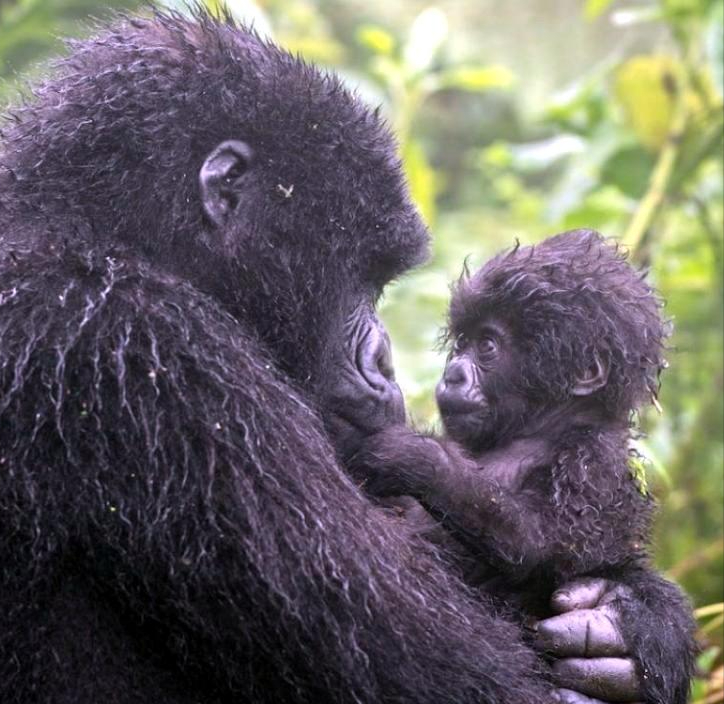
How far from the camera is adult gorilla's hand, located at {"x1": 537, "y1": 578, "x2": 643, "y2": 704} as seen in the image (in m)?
2.61

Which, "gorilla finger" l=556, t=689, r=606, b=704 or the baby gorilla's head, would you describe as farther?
the baby gorilla's head

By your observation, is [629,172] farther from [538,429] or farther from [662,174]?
[538,429]

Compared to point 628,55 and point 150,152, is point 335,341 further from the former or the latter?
point 628,55

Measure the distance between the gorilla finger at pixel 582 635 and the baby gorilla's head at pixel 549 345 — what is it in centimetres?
51

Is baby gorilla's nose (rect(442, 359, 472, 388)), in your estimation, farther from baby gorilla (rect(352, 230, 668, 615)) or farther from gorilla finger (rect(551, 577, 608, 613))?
gorilla finger (rect(551, 577, 608, 613))

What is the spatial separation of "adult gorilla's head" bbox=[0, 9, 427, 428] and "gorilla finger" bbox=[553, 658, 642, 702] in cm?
70

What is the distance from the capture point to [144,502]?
220cm

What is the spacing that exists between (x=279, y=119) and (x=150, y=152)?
0.31 metres

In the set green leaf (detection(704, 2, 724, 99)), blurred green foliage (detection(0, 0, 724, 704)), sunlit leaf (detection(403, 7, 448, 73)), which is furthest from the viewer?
sunlit leaf (detection(403, 7, 448, 73))

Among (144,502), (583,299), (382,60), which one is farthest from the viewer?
(382,60)

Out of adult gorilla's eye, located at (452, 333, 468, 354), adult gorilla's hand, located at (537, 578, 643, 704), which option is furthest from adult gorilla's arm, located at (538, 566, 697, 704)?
adult gorilla's eye, located at (452, 333, 468, 354)

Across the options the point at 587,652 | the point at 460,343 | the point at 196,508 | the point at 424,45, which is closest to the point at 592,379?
the point at 460,343

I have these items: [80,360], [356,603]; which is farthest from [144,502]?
[356,603]

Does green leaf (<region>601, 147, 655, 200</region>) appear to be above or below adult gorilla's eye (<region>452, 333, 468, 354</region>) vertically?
above
